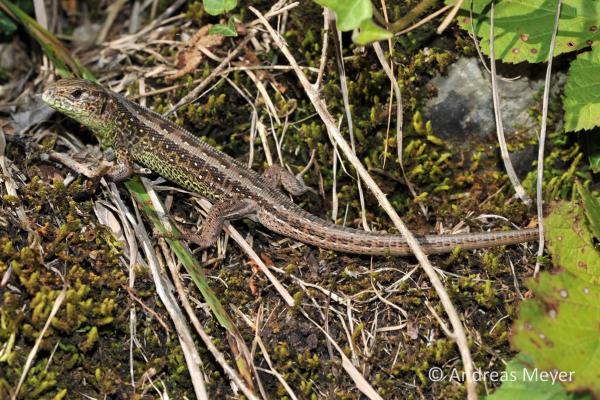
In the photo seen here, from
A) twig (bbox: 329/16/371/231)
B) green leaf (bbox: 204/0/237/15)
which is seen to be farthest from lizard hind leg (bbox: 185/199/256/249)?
green leaf (bbox: 204/0/237/15)

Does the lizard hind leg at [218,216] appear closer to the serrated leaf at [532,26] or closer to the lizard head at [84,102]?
the lizard head at [84,102]

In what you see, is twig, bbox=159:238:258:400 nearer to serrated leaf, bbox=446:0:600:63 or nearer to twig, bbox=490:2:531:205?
twig, bbox=490:2:531:205

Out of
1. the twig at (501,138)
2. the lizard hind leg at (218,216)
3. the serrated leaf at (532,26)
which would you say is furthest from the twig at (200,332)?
the serrated leaf at (532,26)

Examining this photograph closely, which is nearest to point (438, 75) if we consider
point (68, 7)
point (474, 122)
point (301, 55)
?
point (474, 122)

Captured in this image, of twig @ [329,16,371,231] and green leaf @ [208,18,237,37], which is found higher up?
green leaf @ [208,18,237,37]

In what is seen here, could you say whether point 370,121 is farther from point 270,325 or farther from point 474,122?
point 270,325

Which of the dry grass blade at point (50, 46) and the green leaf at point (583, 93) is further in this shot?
the dry grass blade at point (50, 46)
